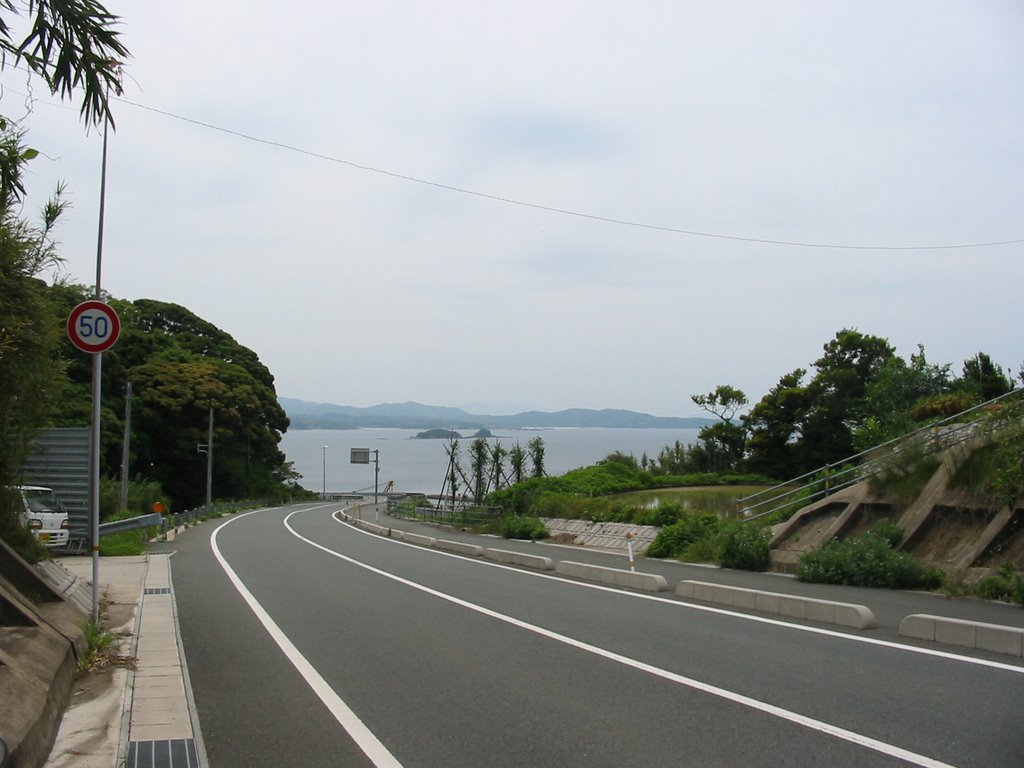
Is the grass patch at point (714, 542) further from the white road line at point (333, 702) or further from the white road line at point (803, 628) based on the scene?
the white road line at point (333, 702)

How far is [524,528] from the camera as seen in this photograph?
34.5 m

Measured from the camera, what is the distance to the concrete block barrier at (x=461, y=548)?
991 inches

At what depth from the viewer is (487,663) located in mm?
9617

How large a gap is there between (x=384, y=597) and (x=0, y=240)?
7.98m

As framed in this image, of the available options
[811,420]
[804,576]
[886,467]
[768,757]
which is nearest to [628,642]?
[768,757]

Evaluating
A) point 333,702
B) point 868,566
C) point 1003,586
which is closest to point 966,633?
point 1003,586

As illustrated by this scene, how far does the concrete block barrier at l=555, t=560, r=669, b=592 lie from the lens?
15875mm

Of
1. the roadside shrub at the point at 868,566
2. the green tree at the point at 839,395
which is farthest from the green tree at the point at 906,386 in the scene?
the roadside shrub at the point at 868,566

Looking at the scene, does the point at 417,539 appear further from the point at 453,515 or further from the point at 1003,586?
the point at 1003,586

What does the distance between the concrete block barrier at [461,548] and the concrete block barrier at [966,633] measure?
1527 centimetres

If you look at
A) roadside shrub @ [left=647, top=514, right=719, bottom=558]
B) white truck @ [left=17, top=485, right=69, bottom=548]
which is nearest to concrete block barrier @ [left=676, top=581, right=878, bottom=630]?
roadside shrub @ [left=647, top=514, right=719, bottom=558]

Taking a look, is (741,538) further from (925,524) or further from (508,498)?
(508,498)

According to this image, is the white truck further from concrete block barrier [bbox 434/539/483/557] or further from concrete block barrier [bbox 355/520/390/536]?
concrete block barrier [bbox 355/520/390/536]

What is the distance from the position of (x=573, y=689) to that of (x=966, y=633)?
4.59 meters
